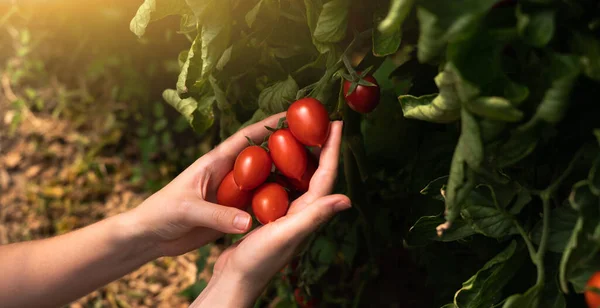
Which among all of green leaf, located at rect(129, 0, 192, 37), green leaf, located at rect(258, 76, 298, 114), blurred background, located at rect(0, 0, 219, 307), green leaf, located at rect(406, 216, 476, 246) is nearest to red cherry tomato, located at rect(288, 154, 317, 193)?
green leaf, located at rect(258, 76, 298, 114)

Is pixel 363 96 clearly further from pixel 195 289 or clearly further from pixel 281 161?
pixel 195 289

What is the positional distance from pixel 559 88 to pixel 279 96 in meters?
0.56

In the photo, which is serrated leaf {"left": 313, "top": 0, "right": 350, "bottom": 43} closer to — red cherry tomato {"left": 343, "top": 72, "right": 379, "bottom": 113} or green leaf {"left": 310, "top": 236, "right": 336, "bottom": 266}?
red cherry tomato {"left": 343, "top": 72, "right": 379, "bottom": 113}

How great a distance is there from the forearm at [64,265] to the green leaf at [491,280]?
2.46 ft

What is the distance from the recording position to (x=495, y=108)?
1.95ft

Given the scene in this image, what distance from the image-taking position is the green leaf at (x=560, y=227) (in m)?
0.73

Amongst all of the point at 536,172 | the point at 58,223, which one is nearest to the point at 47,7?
the point at 58,223

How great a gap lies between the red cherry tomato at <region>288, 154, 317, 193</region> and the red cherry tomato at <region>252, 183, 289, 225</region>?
42 mm

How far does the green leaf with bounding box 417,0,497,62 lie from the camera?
0.57 m

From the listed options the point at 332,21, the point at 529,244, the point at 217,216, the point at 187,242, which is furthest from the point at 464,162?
the point at 187,242

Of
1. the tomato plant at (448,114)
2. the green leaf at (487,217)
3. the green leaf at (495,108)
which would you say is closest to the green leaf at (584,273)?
the tomato plant at (448,114)

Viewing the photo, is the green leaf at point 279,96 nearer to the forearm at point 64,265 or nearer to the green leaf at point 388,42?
the green leaf at point 388,42

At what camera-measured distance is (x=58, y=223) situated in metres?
2.22

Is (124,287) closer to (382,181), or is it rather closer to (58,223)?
(58,223)
